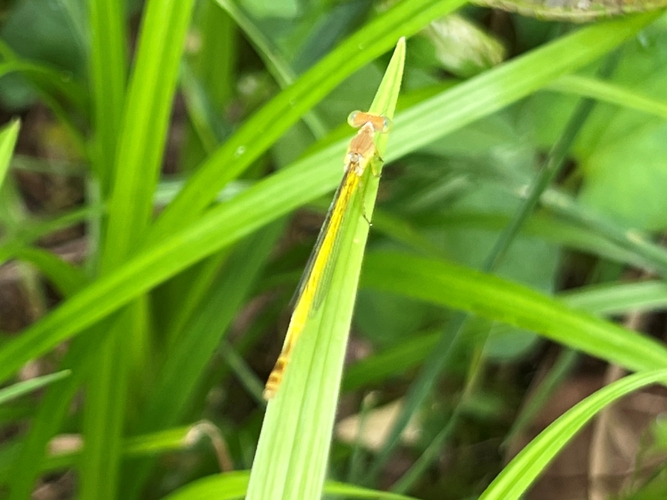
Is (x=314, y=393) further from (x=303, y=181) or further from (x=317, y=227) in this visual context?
(x=317, y=227)

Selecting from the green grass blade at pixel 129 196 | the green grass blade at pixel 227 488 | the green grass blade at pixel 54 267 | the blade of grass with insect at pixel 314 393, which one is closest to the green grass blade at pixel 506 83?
the blade of grass with insect at pixel 314 393

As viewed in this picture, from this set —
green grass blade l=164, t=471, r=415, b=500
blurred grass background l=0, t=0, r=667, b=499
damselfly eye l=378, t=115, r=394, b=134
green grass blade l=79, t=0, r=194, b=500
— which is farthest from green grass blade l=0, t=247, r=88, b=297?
damselfly eye l=378, t=115, r=394, b=134

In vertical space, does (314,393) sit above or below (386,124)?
below

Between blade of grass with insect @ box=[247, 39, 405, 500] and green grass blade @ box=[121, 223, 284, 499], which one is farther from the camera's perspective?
green grass blade @ box=[121, 223, 284, 499]

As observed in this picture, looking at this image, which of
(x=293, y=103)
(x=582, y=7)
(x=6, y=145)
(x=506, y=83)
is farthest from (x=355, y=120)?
(x=6, y=145)

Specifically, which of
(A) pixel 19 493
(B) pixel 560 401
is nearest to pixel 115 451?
(A) pixel 19 493

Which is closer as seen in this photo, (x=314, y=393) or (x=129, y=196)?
(x=314, y=393)

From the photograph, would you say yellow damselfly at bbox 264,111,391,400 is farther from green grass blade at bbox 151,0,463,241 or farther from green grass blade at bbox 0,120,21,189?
green grass blade at bbox 0,120,21,189

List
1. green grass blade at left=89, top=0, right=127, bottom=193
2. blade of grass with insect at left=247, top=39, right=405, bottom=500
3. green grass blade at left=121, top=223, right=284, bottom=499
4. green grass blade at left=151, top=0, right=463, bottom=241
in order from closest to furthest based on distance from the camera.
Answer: blade of grass with insect at left=247, top=39, right=405, bottom=500 < green grass blade at left=151, top=0, right=463, bottom=241 < green grass blade at left=89, top=0, right=127, bottom=193 < green grass blade at left=121, top=223, right=284, bottom=499
